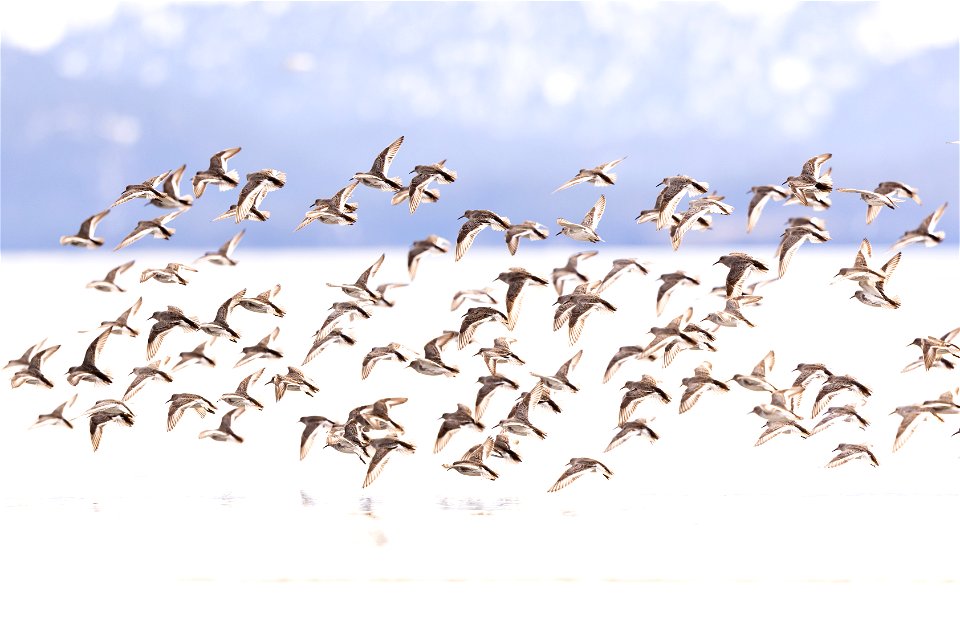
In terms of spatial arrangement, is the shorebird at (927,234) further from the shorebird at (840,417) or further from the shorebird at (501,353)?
the shorebird at (501,353)

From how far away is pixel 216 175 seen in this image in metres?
12.5

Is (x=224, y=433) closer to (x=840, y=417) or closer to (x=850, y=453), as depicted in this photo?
(x=840, y=417)

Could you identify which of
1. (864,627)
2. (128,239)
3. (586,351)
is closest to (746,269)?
(864,627)

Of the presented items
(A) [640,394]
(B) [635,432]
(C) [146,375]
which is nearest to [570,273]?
(A) [640,394]

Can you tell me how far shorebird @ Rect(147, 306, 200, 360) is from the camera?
41.8 ft

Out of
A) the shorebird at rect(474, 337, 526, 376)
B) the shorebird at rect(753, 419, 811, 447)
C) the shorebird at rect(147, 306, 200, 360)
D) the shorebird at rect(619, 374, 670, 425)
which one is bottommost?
the shorebird at rect(753, 419, 811, 447)

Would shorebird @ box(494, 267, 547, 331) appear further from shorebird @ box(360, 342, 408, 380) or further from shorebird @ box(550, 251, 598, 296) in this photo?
shorebird @ box(360, 342, 408, 380)

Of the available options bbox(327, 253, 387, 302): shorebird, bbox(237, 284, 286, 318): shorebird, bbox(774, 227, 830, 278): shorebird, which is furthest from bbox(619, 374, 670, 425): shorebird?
bbox(237, 284, 286, 318): shorebird

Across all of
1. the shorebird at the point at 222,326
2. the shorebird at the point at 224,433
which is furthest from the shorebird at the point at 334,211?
the shorebird at the point at 224,433

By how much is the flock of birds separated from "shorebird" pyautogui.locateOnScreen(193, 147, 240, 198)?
0.5 inches

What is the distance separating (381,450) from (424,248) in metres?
2.20

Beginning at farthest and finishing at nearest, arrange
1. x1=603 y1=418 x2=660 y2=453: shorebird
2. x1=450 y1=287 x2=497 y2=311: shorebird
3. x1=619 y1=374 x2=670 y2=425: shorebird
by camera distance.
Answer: x1=450 y1=287 x2=497 y2=311: shorebird < x1=619 y1=374 x2=670 y2=425: shorebird < x1=603 y1=418 x2=660 y2=453: shorebird

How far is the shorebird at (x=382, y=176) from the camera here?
12953 mm

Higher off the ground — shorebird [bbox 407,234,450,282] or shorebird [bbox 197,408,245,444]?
shorebird [bbox 407,234,450,282]
